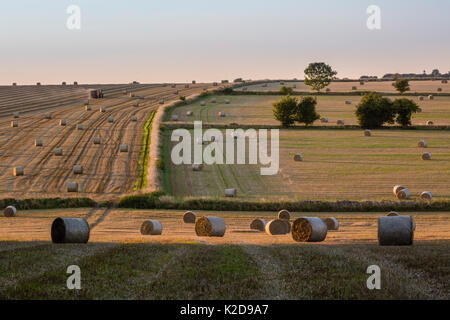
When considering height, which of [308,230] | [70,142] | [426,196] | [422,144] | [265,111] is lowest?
[426,196]

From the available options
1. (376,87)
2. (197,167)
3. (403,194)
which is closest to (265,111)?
(197,167)

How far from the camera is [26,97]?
9169 centimetres

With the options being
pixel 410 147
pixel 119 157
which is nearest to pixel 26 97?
pixel 119 157

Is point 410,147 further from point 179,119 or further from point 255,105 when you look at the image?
point 255,105

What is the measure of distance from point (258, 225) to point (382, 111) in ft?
131

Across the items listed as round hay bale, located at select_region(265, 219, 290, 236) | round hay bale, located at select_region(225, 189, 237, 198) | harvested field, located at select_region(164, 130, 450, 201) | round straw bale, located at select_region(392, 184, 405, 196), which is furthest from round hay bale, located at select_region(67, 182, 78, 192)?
round straw bale, located at select_region(392, 184, 405, 196)

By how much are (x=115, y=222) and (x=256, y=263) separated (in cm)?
1554

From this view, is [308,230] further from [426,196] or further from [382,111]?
[382,111]

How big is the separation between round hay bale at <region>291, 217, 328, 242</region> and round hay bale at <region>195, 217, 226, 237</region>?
3841mm

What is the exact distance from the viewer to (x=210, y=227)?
24703mm

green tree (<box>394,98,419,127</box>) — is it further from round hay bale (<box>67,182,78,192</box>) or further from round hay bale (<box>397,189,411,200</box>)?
round hay bale (<box>67,182,78,192</box>)

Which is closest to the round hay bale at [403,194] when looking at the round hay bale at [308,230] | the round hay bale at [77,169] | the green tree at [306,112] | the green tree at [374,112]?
the round hay bale at [308,230]

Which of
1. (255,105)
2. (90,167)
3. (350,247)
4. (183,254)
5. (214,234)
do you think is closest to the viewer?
(183,254)

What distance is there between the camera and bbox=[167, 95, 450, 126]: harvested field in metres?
67.6
